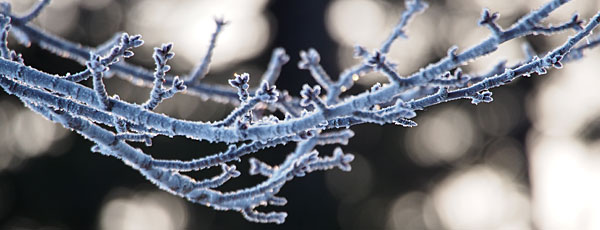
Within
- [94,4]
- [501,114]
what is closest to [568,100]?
[501,114]

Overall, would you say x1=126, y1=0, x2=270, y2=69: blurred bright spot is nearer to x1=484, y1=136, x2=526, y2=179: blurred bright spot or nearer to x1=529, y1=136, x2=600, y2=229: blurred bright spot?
x1=484, y1=136, x2=526, y2=179: blurred bright spot

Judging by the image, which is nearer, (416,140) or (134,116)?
(134,116)

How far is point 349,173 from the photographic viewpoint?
9047 mm

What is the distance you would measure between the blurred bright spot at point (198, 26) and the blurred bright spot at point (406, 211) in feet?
9.80

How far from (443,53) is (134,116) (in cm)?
771

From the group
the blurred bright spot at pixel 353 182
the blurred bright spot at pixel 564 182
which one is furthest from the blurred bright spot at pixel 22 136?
the blurred bright spot at pixel 564 182

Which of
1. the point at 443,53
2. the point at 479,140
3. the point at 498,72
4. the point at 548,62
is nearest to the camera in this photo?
the point at 548,62

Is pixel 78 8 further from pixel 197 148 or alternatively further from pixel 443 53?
pixel 443 53

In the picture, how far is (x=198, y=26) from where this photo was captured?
30.2 ft

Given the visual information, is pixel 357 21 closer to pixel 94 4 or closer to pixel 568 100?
pixel 568 100

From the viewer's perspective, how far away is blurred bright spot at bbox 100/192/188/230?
32.2 feet

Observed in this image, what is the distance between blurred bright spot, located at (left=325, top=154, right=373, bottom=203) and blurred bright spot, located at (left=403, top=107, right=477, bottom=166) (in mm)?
753

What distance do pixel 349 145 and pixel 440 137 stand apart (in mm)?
1386

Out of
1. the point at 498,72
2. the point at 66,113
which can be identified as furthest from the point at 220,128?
the point at 498,72
